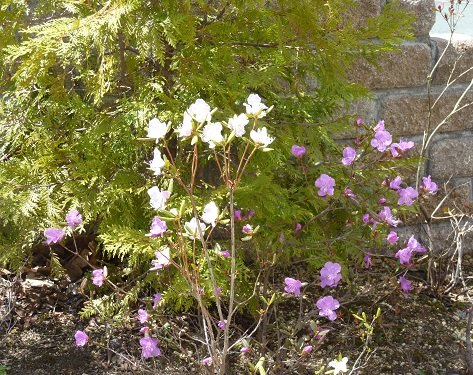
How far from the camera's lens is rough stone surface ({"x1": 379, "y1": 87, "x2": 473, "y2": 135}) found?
3.73 metres

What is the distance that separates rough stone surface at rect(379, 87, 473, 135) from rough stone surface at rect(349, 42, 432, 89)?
7cm

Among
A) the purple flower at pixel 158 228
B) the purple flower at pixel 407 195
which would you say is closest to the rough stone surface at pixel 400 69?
the purple flower at pixel 407 195

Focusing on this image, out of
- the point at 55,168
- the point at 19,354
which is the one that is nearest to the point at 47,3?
the point at 55,168

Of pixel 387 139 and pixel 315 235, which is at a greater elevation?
pixel 387 139

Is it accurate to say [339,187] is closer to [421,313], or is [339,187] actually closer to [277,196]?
[277,196]

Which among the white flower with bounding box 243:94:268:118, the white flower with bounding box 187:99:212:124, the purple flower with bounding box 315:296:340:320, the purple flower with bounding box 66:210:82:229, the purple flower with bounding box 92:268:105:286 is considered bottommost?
the purple flower with bounding box 315:296:340:320

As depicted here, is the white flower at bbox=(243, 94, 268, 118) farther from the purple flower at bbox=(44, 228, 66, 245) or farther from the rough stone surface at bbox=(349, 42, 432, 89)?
the rough stone surface at bbox=(349, 42, 432, 89)

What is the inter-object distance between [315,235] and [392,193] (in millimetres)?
411

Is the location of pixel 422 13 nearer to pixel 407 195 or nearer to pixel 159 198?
pixel 407 195

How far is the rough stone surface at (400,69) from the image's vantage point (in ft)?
12.0

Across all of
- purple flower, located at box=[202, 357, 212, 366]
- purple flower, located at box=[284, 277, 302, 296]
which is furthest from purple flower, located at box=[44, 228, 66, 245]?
purple flower, located at box=[284, 277, 302, 296]

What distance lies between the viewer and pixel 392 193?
313 centimetres

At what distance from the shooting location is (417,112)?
12.4ft

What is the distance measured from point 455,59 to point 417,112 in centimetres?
32
